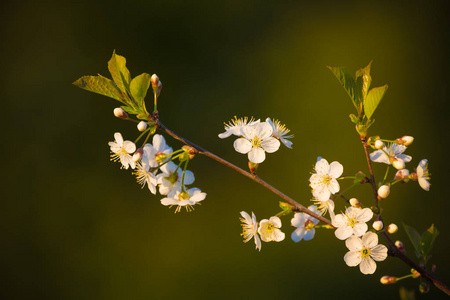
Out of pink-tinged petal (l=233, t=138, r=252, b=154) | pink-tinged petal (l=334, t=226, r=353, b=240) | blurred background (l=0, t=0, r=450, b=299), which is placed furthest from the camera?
blurred background (l=0, t=0, r=450, b=299)

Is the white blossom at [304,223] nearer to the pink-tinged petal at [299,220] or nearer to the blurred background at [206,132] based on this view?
the pink-tinged petal at [299,220]

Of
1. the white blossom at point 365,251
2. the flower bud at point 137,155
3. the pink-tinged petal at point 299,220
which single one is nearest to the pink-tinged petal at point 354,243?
the white blossom at point 365,251

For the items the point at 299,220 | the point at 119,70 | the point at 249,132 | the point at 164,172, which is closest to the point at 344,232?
the point at 299,220

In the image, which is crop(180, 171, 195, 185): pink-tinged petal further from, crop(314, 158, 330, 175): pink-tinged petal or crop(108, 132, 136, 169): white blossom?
crop(314, 158, 330, 175): pink-tinged petal

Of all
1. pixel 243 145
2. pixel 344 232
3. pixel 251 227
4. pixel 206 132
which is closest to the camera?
pixel 344 232

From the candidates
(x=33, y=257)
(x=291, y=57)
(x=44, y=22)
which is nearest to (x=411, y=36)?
(x=291, y=57)

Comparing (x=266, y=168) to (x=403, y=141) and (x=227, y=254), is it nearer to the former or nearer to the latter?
(x=227, y=254)

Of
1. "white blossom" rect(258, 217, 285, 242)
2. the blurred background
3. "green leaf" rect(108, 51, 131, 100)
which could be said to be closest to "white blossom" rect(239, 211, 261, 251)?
"white blossom" rect(258, 217, 285, 242)

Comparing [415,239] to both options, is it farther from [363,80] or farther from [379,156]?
[363,80]
